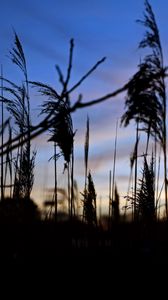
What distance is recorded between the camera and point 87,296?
3.23 metres

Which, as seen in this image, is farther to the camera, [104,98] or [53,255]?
[53,255]

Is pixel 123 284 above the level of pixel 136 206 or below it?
below

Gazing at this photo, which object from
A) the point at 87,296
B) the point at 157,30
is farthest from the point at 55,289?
the point at 157,30

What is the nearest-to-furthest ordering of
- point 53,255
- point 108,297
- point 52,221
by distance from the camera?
point 108,297
point 53,255
point 52,221

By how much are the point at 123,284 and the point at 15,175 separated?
108 inches

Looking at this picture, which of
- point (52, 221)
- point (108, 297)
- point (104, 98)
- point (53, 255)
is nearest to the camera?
point (104, 98)

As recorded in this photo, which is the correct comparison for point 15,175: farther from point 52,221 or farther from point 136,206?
point 136,206

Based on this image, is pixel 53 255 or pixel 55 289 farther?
pixel 53 255

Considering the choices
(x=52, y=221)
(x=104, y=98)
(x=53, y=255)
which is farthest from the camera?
(x=52, y=221)

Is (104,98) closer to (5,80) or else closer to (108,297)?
(108,297)

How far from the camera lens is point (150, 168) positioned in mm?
6035

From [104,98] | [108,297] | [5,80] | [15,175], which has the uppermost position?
[5,80]

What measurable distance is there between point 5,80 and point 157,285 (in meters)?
3.15

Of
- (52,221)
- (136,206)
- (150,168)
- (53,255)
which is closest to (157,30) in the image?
(150,168)
